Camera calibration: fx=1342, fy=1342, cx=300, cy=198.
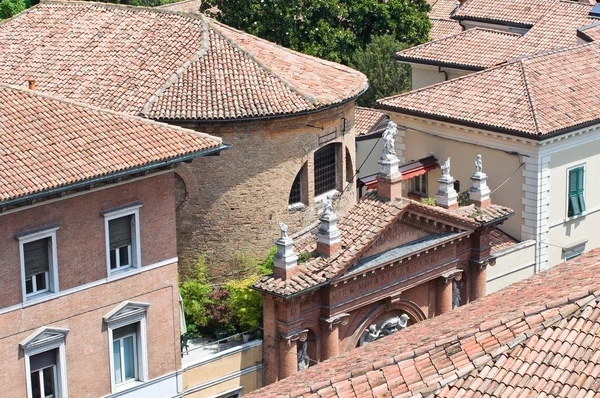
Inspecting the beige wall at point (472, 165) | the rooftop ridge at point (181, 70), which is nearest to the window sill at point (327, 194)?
the beige wall at point (472, 165)

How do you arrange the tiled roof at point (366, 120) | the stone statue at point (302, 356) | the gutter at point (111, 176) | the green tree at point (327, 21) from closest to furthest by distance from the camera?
the gutter at point (111, 176) < the stone statue at point (302, 356) < the tiled roof at point (366, 120) < the green tree at point (327, 21)

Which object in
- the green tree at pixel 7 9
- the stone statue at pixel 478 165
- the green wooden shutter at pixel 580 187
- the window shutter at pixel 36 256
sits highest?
the green tree at pixel 7 9

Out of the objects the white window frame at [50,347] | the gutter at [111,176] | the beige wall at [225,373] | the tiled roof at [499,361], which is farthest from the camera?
the beige wall at [225,373]

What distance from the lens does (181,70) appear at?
37.1 meters

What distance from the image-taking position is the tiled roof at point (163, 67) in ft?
119

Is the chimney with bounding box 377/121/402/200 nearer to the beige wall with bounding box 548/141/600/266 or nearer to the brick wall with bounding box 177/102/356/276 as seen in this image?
the brick wall with bounding box 177/102/356/276

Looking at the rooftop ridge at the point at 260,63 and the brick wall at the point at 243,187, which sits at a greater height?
the rooftop ridge at the point at 260,63

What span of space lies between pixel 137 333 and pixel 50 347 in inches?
102

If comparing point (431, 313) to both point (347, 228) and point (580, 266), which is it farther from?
point (580, 266)

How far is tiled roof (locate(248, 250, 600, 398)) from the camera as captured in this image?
20938 mm

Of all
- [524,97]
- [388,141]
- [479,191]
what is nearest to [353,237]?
[388,141]

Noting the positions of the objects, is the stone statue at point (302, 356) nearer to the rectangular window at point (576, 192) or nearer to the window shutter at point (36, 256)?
the window shutter at point (36, 256)

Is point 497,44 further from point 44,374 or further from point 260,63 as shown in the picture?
point 44,374

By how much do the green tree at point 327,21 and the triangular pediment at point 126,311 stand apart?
26.4 meters
